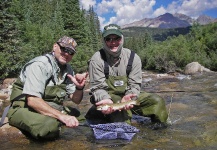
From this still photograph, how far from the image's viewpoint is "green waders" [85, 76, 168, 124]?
4.90 m

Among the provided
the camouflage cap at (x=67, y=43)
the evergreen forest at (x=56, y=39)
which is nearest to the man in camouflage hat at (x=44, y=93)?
the camouflage cap at (x=67, y=43)

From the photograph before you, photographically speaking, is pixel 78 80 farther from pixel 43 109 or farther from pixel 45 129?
pixel 45 129

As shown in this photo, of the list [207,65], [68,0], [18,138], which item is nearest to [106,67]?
[18,138]

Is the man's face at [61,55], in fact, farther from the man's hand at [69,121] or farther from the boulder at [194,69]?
the boulder at [194,69]

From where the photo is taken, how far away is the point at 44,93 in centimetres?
429

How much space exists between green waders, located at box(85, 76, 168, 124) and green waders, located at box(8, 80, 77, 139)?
3.53 ft

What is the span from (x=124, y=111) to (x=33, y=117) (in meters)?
1.72

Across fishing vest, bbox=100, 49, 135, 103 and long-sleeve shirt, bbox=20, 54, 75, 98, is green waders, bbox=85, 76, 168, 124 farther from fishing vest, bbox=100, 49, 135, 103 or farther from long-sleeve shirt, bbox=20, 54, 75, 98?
long-sleeve shirt, bbox=20, 54, 75, 98

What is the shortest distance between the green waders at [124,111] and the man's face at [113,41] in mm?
604

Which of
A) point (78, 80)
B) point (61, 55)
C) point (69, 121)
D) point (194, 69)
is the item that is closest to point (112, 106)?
point (78, 80)

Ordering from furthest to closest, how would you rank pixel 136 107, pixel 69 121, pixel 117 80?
pixel 136 107 < pixel 117 80 < pixel 69 121

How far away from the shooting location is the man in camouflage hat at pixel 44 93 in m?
3.92

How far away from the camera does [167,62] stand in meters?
35.0

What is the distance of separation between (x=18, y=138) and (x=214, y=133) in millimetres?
3537
